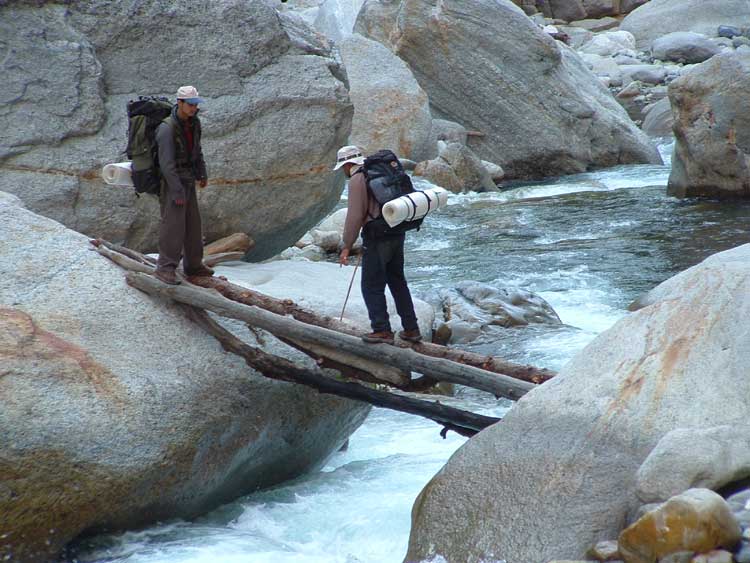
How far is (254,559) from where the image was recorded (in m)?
7.86

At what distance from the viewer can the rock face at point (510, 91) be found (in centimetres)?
2577

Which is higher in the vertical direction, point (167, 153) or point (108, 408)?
point (167, 153)

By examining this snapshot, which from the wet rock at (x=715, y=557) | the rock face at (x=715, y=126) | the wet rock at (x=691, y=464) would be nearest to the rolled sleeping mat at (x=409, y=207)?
the wet rock at (x=691, y=464)

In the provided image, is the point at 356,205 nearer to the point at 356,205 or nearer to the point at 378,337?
Result: the point at 356,205

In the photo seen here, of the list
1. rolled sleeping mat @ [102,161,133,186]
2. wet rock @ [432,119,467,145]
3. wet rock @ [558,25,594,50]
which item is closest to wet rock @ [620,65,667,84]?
wet rock @ [558,25,594,50]

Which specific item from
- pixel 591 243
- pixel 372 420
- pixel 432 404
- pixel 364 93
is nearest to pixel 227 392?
pixel 432 404

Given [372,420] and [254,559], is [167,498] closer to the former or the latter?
[254,559]

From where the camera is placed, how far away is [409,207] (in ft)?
26.6

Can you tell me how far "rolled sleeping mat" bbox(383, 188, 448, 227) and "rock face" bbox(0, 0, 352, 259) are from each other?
4.00 metres

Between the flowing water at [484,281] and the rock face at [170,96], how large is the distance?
297 centimetres

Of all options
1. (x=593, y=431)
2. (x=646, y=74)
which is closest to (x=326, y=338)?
(x=593, y=431)

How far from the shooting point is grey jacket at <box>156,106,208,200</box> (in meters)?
8.80

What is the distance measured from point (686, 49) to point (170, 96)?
3352 centimetres

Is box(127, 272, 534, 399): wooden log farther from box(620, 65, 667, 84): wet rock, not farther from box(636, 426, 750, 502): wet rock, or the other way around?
box(620, 65, 667, 84): wet rock
